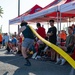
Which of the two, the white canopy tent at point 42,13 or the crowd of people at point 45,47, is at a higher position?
the white canopy tent at point 42,13

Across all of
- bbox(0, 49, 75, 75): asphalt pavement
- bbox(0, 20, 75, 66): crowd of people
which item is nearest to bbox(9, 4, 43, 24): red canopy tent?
bbox(0, 20, 75, 66): crowd of people

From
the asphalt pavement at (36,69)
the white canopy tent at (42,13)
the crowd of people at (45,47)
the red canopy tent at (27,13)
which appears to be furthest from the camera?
the red canopy tent at (27,13)

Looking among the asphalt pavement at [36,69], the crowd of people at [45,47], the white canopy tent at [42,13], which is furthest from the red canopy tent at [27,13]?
the asphalt pavement at [36,69]

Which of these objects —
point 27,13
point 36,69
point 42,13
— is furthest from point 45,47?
point 27,13

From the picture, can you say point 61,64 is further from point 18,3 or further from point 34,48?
point 18,3

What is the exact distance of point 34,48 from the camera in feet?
45.9

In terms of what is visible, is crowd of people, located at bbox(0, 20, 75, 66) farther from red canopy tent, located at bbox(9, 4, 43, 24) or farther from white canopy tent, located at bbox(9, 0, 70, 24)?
red canopy tent, located at bbox(9, 4, 43, 24)

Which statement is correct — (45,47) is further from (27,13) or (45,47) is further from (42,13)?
(27,13)

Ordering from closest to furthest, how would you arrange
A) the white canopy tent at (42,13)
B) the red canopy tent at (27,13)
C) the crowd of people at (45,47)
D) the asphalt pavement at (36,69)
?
the asphalt pavement at (36,69)
the crowd of people at (45,47)
the white canopy tent at (42,13)
the red canopy tent at (27,13)

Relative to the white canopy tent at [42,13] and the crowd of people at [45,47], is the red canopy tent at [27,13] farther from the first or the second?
the crowd of people at [45,47]

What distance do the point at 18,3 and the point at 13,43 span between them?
1077 centimetres

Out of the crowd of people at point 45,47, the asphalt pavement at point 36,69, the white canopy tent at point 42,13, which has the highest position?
the white canopy tent at point 42,13

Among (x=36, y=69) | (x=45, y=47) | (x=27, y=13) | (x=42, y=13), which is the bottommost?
(x=36, y=69)

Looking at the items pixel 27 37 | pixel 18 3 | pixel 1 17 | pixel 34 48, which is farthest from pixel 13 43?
pixel 1 17
